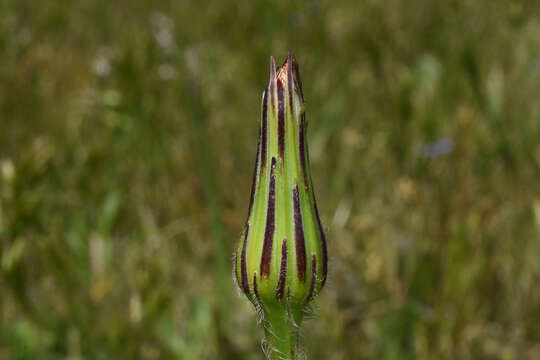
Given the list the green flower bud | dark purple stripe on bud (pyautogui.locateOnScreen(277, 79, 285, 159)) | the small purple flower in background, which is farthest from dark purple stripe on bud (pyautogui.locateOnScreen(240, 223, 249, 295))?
the small purple flower in background

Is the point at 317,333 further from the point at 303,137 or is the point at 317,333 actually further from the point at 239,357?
the point at 303,137

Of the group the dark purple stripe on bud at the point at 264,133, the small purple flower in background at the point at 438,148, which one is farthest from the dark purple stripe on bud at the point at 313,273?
the small purple flower in background at the point at 438,148

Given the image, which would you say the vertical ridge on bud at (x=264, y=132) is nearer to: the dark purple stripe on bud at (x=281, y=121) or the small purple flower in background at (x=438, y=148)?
the dark purple stripe on bud at (x=281, y=121)

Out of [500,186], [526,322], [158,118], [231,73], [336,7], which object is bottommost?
[526,322]

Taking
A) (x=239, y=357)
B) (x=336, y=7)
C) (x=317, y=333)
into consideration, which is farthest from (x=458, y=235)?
(x=336, y=7)

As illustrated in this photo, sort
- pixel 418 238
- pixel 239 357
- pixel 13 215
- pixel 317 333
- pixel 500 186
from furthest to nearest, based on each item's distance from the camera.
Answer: pixel 500 186
pixel 418 238
pixel 317 333
pixel 239 357
pixel 13 215

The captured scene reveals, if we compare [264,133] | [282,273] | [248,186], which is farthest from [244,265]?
[248,186]

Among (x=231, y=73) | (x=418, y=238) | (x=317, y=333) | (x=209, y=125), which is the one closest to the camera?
(x=317, y=333)
